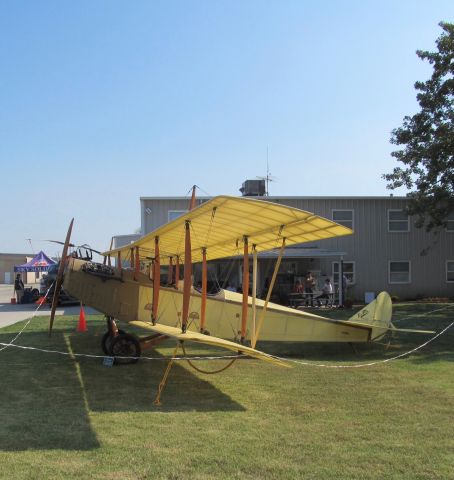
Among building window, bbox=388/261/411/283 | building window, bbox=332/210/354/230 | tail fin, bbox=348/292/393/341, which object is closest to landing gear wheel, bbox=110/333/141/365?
tail fin, bbox=348/292/393/341

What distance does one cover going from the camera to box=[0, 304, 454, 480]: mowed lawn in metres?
4.32

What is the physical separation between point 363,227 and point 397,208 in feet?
7.27

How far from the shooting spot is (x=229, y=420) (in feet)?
18.9

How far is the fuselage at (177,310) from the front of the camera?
9.95 metres

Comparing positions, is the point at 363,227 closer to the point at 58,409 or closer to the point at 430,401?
the point at 430,401

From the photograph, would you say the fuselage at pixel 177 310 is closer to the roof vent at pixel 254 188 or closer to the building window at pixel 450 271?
the building window at pixel 450 271

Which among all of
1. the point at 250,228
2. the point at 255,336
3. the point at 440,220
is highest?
the point at 440,220

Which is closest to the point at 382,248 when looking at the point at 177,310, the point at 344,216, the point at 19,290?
the point at 344,216

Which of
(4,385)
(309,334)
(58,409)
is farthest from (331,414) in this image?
(4,385)

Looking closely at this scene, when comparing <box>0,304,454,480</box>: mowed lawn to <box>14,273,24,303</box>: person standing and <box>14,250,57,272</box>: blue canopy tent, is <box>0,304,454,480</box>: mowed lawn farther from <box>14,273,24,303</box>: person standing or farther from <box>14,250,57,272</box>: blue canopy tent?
<box>14,250,57,272</box>: blue canopy tent

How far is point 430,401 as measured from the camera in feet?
21.6

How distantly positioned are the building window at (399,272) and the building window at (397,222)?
176 centimetres

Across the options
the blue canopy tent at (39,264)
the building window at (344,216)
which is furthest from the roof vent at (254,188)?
the blue canopy tent at (39,264)

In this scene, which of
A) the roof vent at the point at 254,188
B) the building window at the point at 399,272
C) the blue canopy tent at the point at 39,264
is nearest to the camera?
the building window at the point at 399,272
